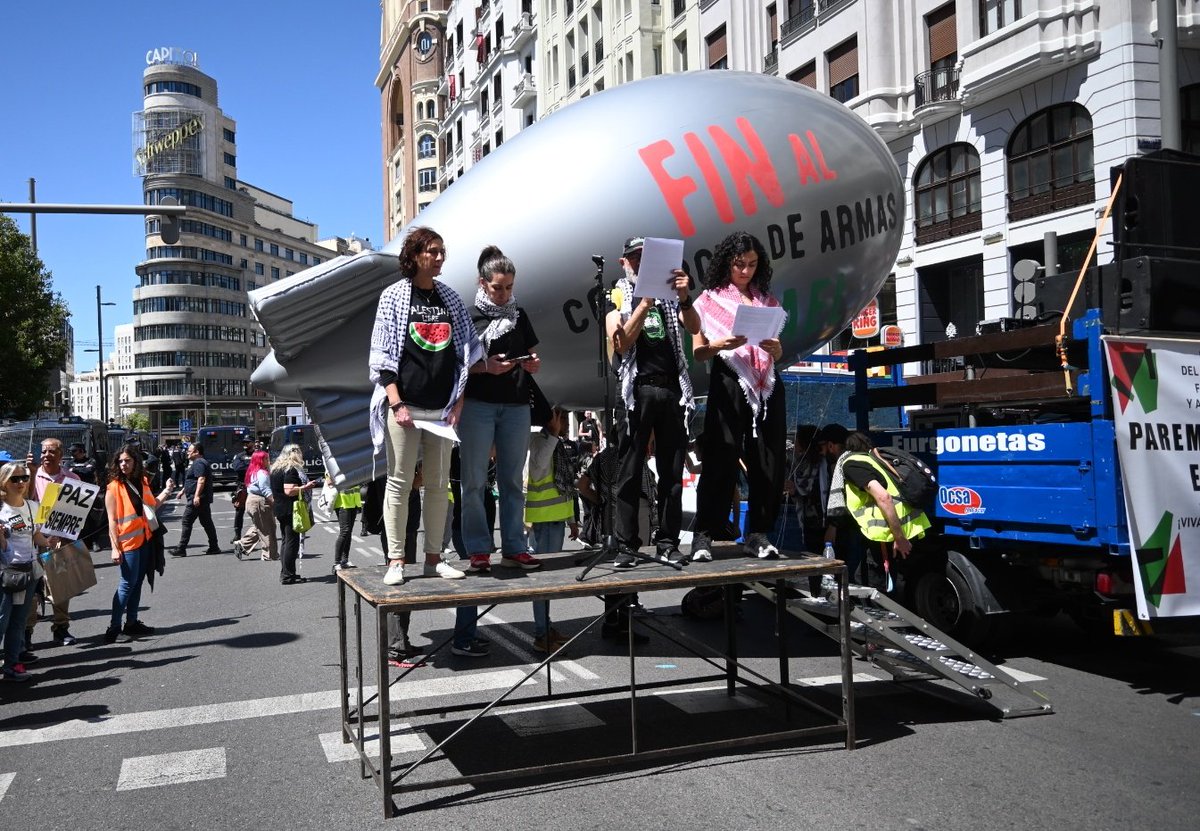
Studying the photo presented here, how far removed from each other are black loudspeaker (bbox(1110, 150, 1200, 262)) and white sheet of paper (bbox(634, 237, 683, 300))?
10.5ft

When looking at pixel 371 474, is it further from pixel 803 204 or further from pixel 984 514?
pixel 984 514

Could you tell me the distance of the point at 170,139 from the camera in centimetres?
11262

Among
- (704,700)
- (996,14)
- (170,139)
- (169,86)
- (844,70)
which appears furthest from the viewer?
(169,86)

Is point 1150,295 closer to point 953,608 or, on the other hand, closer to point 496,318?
point 953,608

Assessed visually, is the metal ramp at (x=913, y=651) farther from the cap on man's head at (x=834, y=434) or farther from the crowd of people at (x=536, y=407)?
the cap on man's head at (x=834, y=434)

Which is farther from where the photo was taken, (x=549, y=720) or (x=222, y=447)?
(x=222, y=447)

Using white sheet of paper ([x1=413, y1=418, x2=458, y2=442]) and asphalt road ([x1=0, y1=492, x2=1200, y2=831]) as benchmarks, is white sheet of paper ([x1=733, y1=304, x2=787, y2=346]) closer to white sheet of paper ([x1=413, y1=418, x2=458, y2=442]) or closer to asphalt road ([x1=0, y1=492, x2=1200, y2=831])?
white sheet of paper ([x1=413, y1=418, x2=458, y2=442])

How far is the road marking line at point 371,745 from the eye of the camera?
5.46 m

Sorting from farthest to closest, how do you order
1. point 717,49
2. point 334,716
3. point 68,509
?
point 717,49, point 68,509, point 334,716

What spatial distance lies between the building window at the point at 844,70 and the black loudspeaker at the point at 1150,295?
21275 mm

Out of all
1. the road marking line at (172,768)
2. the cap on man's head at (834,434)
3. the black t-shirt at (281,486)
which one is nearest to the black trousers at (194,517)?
the black t-shirt at (281,486)

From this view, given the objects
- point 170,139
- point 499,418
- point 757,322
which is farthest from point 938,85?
point 170,139

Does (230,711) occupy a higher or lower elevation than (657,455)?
lower

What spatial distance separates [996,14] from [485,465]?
2075 cm
